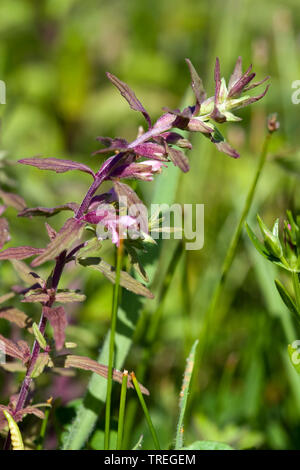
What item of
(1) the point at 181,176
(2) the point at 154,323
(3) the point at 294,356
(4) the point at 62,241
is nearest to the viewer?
(4) the point at 62,241

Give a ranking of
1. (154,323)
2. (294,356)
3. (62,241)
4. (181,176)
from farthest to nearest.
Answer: (181,176) < (154,323) < (294,356) < (62,241)

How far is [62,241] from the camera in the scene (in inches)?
21.5

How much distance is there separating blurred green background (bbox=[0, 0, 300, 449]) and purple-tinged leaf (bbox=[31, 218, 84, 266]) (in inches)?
10.7

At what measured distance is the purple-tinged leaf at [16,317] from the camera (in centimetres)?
70

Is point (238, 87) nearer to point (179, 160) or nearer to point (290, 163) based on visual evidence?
point (179, 160)

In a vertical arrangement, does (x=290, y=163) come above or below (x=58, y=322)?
above

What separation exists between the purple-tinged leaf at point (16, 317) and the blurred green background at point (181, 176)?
183 millimetres

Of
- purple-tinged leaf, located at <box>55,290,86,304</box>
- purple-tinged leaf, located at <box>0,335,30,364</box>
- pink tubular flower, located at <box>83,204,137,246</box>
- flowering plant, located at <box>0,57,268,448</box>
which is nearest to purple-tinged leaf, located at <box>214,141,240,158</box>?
flowering plant, located at <box>0,57,268,448</box>

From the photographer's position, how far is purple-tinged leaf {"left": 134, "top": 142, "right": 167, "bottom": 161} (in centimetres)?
58

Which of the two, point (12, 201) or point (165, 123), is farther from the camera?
point (12, 201)

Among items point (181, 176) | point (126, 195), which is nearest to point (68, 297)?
point (126, 195)

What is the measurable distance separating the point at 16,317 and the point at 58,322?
16 centimetres

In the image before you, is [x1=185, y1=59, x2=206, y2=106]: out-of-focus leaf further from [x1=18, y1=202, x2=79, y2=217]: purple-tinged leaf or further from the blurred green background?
the blurred green background

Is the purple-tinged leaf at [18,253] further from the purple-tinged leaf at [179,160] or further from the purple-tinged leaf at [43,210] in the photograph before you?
the purple-tinged leaf at [179,160]
